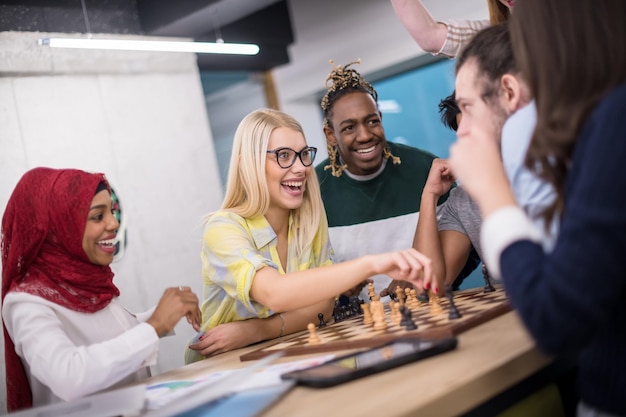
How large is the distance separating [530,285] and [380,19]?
584 cm

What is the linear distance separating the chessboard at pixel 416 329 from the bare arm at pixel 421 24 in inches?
42.6

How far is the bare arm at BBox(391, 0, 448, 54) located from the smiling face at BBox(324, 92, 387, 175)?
1.78 ft

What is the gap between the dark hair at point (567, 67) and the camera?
3.74 ft

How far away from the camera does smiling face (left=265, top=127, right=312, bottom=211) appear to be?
270 cm

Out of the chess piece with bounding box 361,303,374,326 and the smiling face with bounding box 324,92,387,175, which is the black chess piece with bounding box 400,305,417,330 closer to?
the chess piece with bounding box 361,303,374,326

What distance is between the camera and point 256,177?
8.68ft

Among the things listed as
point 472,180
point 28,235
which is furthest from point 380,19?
point 472,180

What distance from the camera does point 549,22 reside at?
3.90 feet

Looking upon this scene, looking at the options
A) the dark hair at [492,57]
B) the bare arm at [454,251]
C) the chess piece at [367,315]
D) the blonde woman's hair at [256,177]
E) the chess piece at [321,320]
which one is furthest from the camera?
the bare arm at [454,251]

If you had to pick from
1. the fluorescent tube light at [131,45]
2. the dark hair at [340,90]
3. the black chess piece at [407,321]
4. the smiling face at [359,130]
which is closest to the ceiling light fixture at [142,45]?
the fluorescent tube light at [131,45]

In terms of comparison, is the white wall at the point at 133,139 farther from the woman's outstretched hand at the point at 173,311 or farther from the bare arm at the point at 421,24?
the bare arm at the point at 421,24

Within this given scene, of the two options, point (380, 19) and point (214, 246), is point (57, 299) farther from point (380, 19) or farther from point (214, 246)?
point (380, 19)

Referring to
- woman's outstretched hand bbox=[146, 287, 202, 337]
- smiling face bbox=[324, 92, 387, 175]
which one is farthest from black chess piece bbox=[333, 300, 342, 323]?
smiling face bbox=[324, 92, 387, 175]

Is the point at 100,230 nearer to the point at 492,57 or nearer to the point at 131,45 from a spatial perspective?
the point at 492,57
